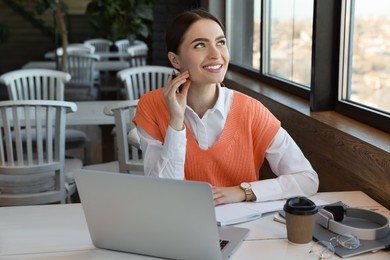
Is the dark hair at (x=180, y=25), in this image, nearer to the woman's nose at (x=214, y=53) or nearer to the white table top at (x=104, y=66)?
the woman's nose at (x=214, y=53)

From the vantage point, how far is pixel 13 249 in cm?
143

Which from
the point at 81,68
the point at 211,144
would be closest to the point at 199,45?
the point at 211,144

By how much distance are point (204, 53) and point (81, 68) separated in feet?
14.9

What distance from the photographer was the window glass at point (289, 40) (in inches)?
117

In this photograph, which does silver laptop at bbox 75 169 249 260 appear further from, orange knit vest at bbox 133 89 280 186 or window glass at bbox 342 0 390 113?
window glass at bbox 342 0 390 113

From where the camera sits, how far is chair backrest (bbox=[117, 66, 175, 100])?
160 inches

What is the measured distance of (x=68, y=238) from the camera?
4.91 ft

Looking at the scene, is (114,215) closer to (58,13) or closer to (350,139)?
(350,139)

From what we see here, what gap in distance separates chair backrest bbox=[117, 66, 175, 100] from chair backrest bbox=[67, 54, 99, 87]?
74.7 inches

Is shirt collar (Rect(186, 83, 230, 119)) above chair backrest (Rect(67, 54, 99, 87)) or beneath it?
above

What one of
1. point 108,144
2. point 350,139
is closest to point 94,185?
point 350,139

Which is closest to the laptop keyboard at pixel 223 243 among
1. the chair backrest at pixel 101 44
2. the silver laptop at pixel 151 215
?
the silver laptop at pixel 151 215

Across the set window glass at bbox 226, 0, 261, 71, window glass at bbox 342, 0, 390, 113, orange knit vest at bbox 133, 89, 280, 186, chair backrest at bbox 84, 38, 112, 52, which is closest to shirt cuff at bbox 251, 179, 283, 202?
orange knit vest at bbox 133, 89, 280, 186

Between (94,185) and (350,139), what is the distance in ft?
3.40
